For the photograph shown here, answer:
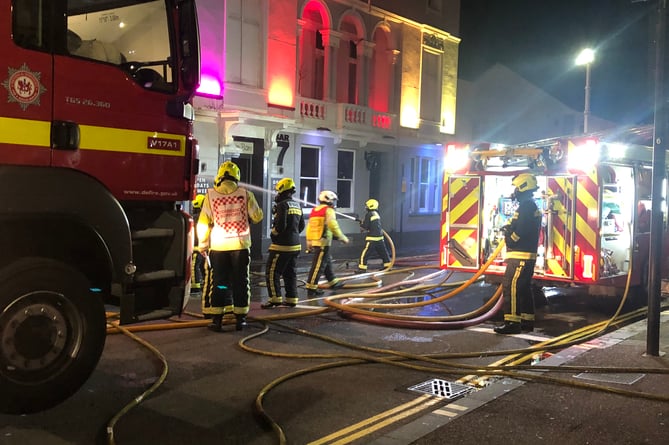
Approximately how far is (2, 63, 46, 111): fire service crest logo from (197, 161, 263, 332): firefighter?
3.11 meters

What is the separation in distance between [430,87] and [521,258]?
51.6ft

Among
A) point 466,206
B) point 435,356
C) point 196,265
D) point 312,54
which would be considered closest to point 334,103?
point 312,54

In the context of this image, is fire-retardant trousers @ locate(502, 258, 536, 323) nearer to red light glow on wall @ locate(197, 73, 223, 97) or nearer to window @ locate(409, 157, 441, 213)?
red light glow on wall @ locate(197, 73, 223, 97)

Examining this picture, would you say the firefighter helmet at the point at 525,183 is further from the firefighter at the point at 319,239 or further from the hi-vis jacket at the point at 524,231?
the firefighter at the point at 319,239

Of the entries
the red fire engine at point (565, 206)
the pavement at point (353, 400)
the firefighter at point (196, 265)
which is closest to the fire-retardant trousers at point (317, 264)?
the firefighter at point (196, 265)

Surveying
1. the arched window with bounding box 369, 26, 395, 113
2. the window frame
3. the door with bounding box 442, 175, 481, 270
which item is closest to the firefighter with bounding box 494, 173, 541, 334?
the door with bounding box 442, 175, 481, 270

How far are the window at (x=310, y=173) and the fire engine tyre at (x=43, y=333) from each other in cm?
1382

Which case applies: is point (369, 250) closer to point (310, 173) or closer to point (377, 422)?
point (310, 173)

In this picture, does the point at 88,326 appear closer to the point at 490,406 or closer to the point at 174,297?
the point at 174,297

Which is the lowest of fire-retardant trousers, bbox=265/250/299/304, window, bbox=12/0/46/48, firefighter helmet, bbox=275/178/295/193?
fire-retardant trousers, bbox=265/250/299/304

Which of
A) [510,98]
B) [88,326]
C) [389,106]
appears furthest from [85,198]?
[510,98]

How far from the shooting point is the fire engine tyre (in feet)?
12.7

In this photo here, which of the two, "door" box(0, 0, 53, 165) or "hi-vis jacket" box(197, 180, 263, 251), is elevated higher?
"door" box(0, 0, 53, 165)

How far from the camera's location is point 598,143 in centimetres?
798
